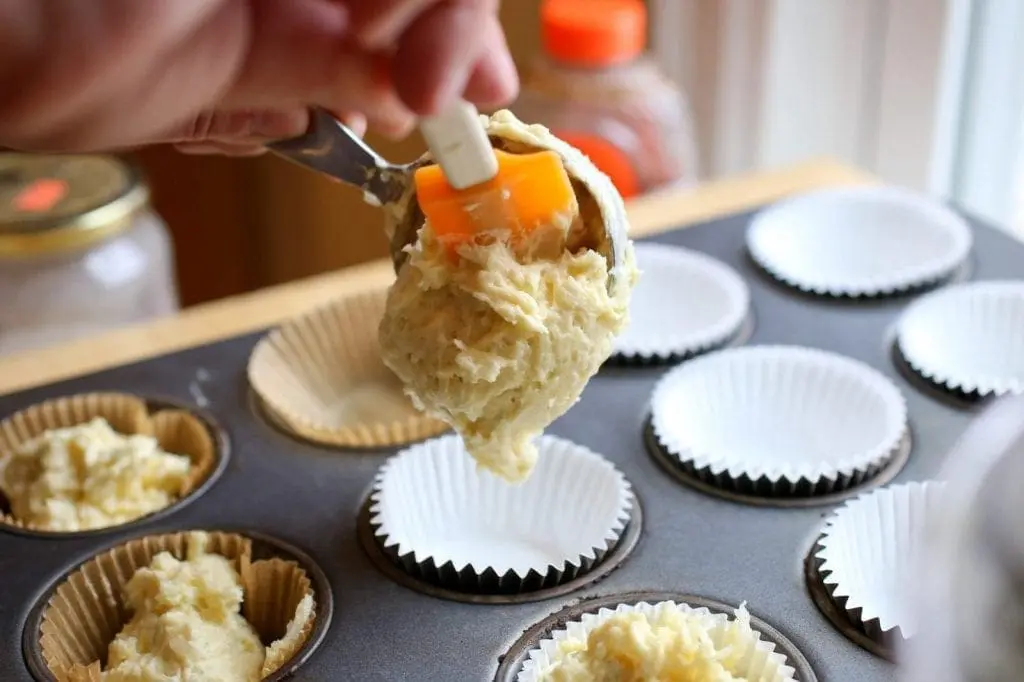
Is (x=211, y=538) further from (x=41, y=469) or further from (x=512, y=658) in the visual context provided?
(x=512, y=658)

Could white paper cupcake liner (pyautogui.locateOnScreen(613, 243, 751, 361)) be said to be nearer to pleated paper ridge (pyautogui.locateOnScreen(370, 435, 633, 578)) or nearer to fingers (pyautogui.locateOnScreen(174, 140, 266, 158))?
pleated paper ridge (pyautogui.locateOnScreen(370, 435, 633, 578))

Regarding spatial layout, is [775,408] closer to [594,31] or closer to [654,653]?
[654,653]

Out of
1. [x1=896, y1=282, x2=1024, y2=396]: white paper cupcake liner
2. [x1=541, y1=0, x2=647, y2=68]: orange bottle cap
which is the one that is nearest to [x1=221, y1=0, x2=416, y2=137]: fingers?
[x1=896, y1=282, x2=1024, y2=396]: white paper cupcake liner

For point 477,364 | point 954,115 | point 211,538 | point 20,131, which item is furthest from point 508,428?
point 954,115

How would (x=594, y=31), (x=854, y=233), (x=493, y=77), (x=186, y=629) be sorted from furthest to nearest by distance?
(x=594, y=31) → (x=854, y=233) → (x=186, y=629) → (x=493, y=77)

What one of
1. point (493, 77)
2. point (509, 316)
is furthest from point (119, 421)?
point (493, 77)
